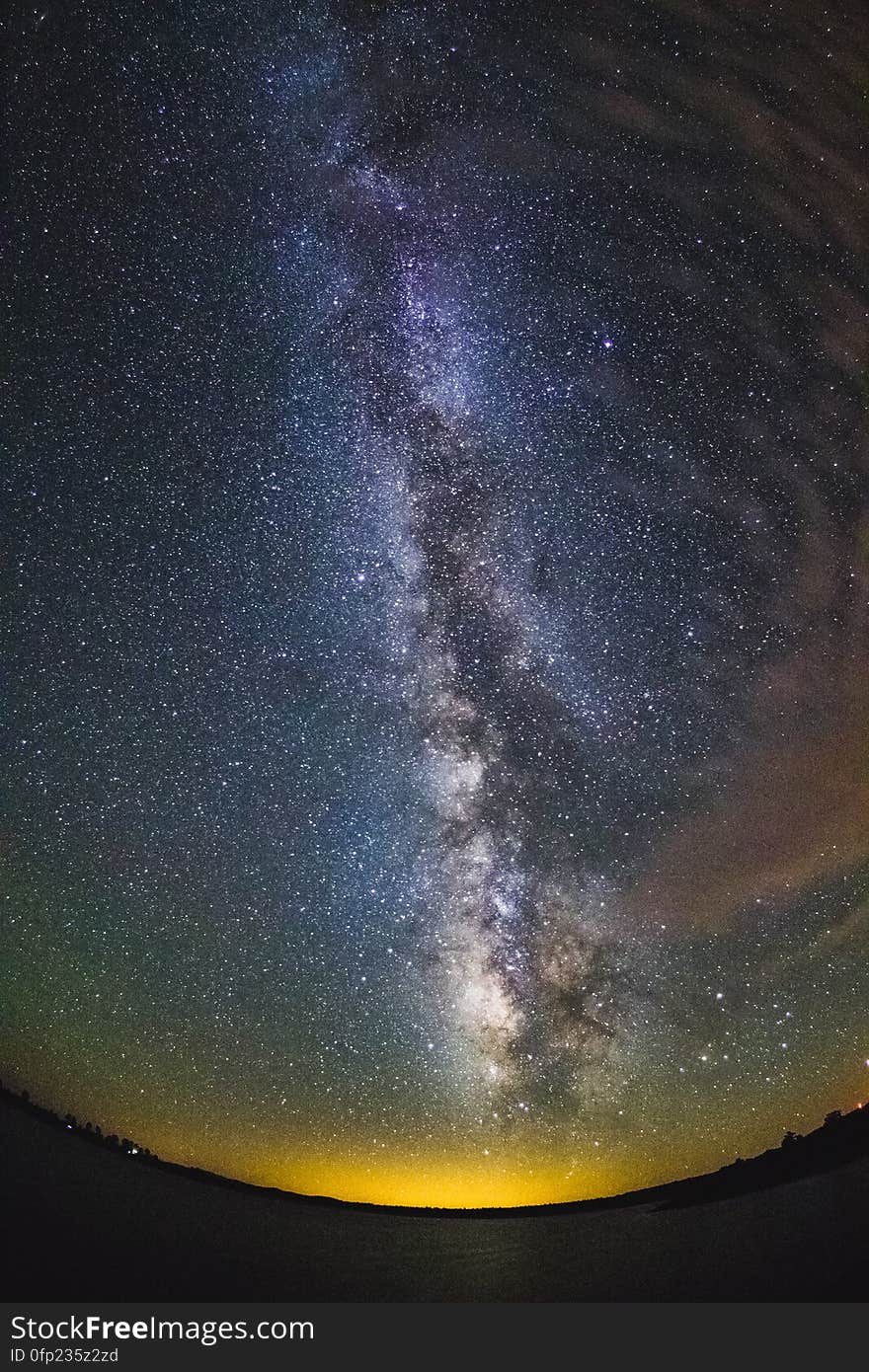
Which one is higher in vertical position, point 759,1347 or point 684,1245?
point 759,1347

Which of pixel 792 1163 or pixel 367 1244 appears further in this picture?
pixel 792 1163

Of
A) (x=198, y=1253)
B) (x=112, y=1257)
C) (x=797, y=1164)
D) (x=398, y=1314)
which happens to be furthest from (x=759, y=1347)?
(x=797, y=1164)

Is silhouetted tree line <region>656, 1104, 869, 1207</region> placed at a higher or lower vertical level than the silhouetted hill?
lower

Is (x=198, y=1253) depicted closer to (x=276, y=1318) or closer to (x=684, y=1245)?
(x=276, y=1318)

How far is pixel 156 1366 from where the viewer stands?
5.29 meters

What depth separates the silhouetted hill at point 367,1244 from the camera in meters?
7.50

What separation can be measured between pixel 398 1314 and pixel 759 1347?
329 cm

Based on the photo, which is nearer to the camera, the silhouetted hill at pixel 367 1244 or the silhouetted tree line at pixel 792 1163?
the silhouetted hill at pixel 367 1244

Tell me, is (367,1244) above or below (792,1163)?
above

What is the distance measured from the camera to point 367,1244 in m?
16.3

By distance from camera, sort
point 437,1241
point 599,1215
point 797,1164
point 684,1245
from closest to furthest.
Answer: point 684,1245
point 437,1241
point 599,1215
point 797,1164

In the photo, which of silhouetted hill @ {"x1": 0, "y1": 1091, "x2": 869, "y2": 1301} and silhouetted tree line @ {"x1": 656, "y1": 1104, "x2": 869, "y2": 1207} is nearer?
silhouetted hill @ {"x1": 0, "y1": 1091, "x2": 869, "y2": 1301}

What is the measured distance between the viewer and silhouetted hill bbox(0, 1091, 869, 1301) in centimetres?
750

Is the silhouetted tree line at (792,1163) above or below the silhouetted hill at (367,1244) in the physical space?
below
